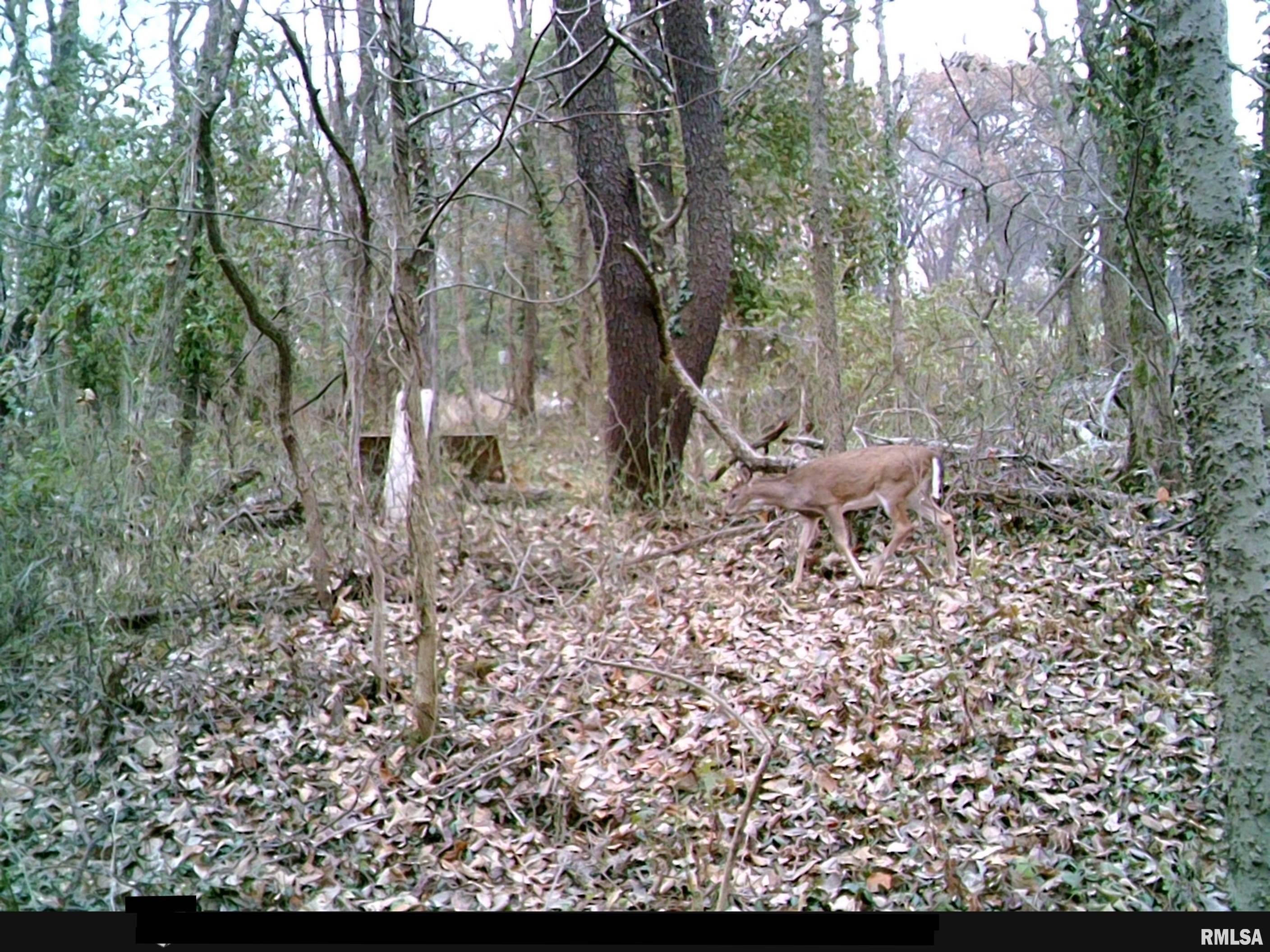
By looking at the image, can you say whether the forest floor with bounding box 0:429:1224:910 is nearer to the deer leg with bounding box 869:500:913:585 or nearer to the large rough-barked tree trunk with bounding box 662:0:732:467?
the deer leg with bounding box 869:500:913:585

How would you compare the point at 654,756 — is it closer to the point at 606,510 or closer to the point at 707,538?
the point at 707,538

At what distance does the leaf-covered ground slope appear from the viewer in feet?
11.9

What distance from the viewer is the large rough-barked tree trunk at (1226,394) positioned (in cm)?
301

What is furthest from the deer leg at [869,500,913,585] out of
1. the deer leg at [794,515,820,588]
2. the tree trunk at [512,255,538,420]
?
the tree trunk at [512,255,538,420]

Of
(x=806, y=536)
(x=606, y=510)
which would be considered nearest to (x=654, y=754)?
(x=806, y=536)

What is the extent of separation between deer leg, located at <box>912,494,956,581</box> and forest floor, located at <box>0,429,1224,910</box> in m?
0.13

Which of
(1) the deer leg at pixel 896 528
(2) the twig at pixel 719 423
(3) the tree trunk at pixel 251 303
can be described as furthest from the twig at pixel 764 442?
(3) the tree trunk at pixel 251 303

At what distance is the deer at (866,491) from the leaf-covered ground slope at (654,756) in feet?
2.04

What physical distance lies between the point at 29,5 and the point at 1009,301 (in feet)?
20.0

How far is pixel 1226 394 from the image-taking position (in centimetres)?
306

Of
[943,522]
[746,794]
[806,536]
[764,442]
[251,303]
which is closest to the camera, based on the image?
[746,794]

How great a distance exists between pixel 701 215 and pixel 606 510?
2036mm

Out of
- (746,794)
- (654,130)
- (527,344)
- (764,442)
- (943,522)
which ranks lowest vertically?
(746,794)

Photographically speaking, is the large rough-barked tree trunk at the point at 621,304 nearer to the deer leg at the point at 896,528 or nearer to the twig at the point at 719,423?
the twig at the point at 719,423
